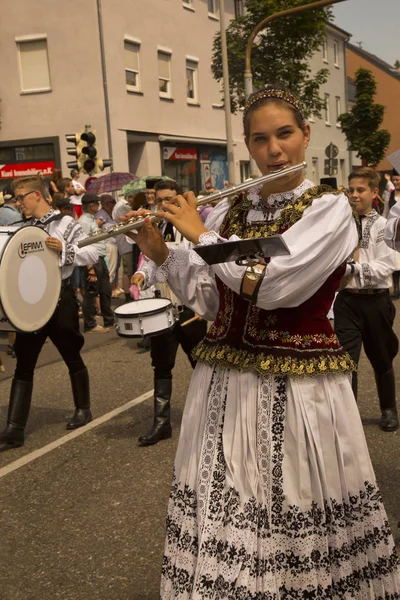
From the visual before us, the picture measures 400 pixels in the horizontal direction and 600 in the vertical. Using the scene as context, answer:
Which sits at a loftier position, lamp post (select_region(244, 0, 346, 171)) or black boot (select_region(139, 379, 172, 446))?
lamp post (select_region(244, 0, 346, 171))

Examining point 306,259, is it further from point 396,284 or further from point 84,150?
point 84,150

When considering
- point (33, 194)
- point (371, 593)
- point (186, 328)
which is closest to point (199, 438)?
point (371, 593)

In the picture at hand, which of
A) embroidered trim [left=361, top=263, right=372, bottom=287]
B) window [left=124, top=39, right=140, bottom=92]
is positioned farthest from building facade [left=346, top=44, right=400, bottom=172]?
embroidered trim [left=361, top=263, right=372, bottom=287]

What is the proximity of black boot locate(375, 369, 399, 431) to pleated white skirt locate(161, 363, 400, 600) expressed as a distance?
3.31 metres

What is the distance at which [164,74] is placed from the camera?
94.3 ft

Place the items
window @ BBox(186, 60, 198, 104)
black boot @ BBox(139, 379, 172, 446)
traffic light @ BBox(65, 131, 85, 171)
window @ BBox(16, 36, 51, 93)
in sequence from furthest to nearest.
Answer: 1. window @ BBox(186, 60, 198, 104)
2. window @ BBox(16, 36, 51, 93)
3. traffic light @ BBox(65, 131, 85, 171)
4. black boot @ BBox(139, 379, 172, 446)

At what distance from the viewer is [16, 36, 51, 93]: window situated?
25.7 m

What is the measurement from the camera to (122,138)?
84.2 feet

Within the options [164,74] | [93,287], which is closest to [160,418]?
[93,287]

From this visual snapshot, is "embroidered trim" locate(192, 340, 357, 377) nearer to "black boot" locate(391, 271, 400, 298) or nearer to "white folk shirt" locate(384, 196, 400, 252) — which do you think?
"white folk shirt" locate(384, 196, 400, 252)

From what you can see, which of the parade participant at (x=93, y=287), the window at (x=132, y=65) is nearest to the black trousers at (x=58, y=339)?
the parade participant at (x=93, y=287)

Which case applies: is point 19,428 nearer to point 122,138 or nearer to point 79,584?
Result: point 79,584

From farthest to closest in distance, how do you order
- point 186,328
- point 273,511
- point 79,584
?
point 186,328, point 79,584, point 273,511

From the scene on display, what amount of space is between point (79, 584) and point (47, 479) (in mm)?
1649
